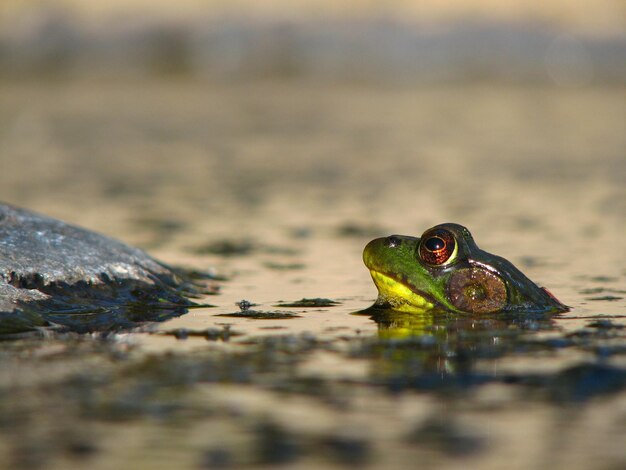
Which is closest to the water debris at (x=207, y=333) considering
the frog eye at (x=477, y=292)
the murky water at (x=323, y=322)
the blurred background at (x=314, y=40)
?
the murky water at (x=323, y=322)

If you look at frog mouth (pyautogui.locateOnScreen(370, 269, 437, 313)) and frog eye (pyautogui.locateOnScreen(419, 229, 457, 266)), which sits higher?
frog eye (pyautogui.locateOnScreen(419, 229, 457, 266))

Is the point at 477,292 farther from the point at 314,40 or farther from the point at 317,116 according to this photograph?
the point at 314,40

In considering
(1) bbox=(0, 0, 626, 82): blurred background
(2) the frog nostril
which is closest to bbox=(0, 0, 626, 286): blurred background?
(1) bbox=(0, 0, 626, 82): blurred background

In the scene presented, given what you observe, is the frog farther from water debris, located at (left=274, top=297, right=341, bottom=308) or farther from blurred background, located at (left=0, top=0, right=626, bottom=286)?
blurred background, located at (left=0, top=0, right=626, bottom=286)

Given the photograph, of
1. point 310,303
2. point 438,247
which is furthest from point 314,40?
point 438,247

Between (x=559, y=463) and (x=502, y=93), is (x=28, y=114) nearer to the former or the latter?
(x=502, y=93)

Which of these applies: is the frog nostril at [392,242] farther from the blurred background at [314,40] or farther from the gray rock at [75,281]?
the blurred background at [314,40]
